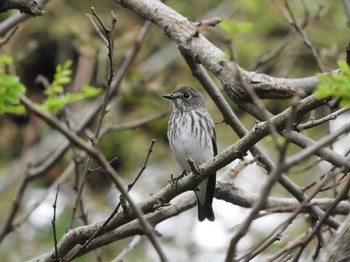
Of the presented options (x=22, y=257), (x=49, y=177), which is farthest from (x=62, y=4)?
(x=22, y=257)

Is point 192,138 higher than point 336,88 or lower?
higher

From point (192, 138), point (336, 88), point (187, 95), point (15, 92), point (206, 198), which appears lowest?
point (336, 88)

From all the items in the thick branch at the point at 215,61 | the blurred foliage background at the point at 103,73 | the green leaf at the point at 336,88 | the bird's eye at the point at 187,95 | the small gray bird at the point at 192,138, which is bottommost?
the green leaf at the point at 336,88

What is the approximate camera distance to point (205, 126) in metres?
5.84

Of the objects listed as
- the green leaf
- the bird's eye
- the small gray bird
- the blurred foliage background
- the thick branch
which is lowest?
the green leaf

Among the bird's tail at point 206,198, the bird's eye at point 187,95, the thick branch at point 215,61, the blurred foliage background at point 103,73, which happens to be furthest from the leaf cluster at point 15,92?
the blurred foliage background at point 103,73

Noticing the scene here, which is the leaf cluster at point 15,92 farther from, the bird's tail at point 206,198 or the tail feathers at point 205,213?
the tail feathers at point 205,213

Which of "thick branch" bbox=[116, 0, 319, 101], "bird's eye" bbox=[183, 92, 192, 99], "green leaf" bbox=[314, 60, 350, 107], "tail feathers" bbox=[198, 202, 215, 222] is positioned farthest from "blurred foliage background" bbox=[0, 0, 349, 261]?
"green leaf" bbox=[314, 60, 350, 107]

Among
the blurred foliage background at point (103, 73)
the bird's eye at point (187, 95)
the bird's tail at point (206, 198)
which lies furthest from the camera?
the blurred foliage background at point (103, 73)

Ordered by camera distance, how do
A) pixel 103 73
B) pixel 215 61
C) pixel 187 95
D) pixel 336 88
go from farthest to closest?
1. pixel 103 73
2. pixel 187 95
3. pixel 215 61
4. pixel 336 88

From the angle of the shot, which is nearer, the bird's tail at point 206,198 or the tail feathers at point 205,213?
the bird's tail at point 206,198

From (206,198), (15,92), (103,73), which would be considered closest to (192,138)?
(206,198)

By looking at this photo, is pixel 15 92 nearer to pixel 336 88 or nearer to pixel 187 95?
pixel 336 88

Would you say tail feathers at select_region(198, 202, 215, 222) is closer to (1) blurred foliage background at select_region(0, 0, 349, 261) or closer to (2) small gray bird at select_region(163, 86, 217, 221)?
(2) small gray bird at select_region(163, 86, 217, 221)
